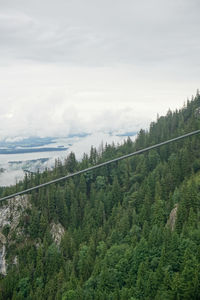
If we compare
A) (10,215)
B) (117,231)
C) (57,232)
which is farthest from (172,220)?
(10,215)

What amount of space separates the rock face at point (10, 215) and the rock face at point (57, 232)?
14.6 metres

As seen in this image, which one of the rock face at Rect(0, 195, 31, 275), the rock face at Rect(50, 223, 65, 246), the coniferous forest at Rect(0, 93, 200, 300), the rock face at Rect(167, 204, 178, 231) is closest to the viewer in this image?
the coniferous forest at Rect(0, 93, 200, 300)

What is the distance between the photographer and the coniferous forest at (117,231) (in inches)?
2159

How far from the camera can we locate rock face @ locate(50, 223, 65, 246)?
363 feet

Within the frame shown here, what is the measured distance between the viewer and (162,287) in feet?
158

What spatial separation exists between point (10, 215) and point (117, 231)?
2059 inches

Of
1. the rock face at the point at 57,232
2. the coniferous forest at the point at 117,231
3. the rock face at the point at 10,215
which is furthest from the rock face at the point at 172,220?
the rock face at the point at 10,215

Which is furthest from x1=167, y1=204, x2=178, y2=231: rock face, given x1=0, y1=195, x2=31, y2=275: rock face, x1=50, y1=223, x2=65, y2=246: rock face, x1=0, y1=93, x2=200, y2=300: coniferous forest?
x1=0, y1=195, x2=31, y2=275: rock face

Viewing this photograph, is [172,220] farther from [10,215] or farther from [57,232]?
[10,215]

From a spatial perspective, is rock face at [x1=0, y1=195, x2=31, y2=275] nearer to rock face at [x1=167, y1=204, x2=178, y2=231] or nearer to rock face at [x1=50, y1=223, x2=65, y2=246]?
rock face at [x1=50, y1=223, x2=65, y2=246]

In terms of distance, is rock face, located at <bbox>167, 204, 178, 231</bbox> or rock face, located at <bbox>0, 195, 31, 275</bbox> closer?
rock face, located at <bbox>167, 204, 178, 231</bbox>

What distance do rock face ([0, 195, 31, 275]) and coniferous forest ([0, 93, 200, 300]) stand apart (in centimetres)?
296

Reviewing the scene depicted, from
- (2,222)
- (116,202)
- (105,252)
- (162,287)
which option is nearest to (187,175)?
(116,202)

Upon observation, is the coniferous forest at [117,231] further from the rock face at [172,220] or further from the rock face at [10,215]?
the rock face at [10,215]
